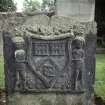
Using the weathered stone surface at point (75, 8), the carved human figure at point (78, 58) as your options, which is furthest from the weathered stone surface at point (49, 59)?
the weathered stone surface at point (75, 8)

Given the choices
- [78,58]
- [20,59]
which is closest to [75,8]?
[78,58]

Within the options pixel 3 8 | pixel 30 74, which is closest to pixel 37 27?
pixel 30 74

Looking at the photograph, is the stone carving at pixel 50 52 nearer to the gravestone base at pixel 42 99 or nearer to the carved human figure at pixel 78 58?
the carved human figure at pixel 78 58

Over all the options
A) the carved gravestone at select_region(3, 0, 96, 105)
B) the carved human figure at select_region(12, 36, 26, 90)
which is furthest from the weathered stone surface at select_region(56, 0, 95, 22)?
the carved human figure at select_region(12, 36, 26, 90)

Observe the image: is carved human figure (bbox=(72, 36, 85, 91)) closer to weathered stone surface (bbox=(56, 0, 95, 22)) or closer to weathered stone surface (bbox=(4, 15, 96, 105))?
weathered stone surface (bbox=(4, 15, 96, 105))

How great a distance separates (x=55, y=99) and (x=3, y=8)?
46.8ft

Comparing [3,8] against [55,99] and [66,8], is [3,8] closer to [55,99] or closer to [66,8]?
[66,8]

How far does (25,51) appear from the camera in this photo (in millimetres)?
4402

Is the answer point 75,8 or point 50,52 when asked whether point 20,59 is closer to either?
point 50,52

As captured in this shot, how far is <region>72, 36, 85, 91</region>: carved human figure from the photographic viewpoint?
438 cm

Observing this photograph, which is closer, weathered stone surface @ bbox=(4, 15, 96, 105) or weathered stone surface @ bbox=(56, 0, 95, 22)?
weathered stone surface @ bbox=(4, 15, 96, 105)

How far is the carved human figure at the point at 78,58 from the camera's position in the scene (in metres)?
4.38

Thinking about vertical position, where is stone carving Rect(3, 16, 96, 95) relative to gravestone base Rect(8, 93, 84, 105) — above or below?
above

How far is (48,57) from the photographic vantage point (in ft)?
14.5
